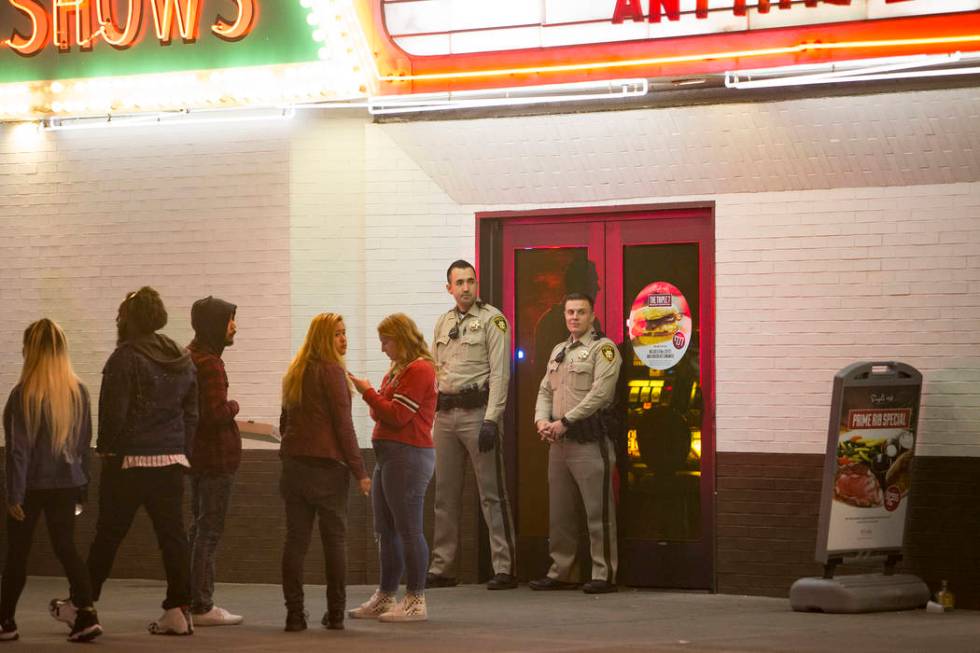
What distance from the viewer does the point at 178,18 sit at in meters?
12.2

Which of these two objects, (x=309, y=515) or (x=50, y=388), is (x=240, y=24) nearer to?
(x=50, y=388)

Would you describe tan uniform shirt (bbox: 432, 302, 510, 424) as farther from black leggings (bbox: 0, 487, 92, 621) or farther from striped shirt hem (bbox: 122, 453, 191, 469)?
black leggings (bbox: 0, 487, 92, 621)

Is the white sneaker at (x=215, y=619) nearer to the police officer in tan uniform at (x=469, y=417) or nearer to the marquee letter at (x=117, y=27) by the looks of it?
the police officer in tan uniform at (x=469, y=417)

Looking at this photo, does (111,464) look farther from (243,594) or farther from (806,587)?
(806,587)

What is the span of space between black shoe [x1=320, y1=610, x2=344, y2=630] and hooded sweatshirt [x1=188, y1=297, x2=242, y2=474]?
1.09m

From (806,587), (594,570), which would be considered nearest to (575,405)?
(594,570)

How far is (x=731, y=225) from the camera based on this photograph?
11750 millimetres

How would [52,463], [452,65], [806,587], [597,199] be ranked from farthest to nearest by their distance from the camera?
[597,199] → [452,65] → [806,587] → [52,463]

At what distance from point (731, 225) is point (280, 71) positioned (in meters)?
3.54

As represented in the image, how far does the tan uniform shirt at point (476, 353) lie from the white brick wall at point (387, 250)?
1.39 feet

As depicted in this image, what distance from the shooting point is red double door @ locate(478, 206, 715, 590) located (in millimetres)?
12086

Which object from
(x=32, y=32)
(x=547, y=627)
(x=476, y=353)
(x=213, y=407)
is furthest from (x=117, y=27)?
(x=547, y=627)

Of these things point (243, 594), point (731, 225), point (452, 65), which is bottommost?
point (243, 594)

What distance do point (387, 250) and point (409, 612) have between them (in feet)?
11.3
